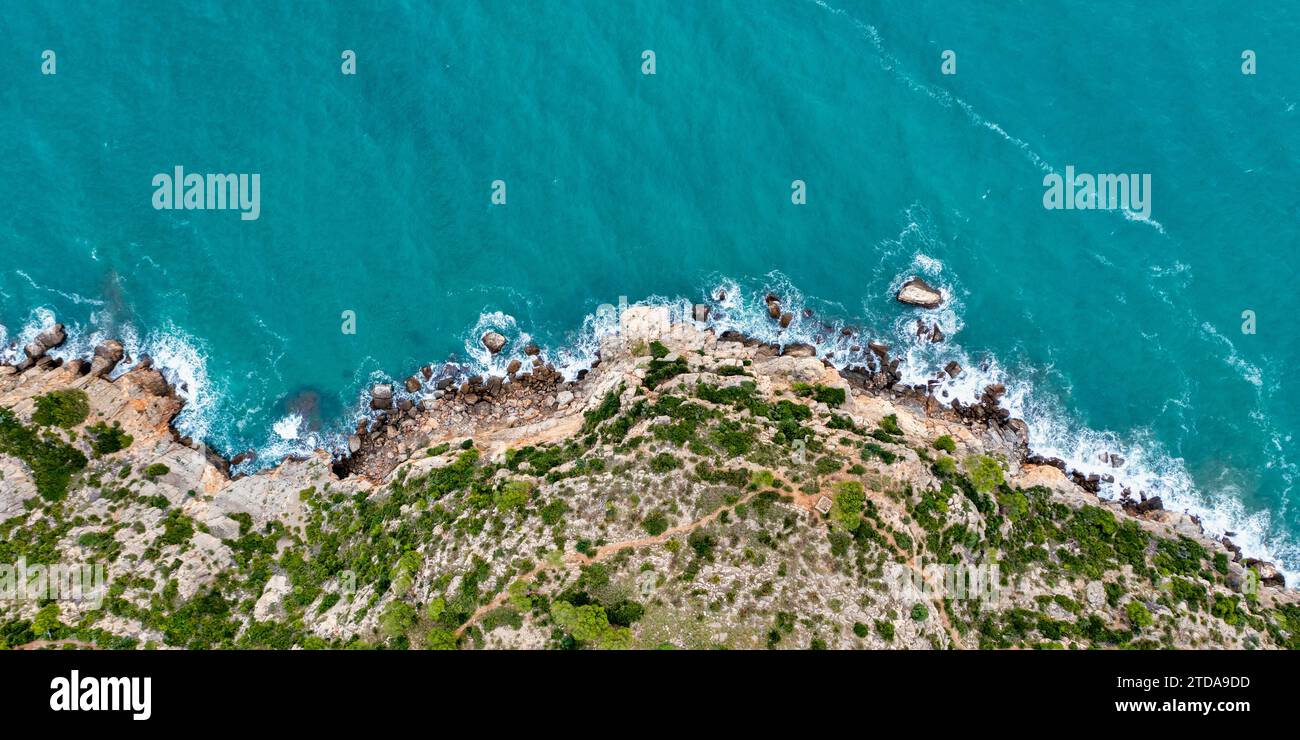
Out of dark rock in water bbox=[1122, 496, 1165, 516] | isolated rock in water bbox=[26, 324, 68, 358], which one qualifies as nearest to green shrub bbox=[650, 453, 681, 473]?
dark rock in water bbox=[1122, 496, 1165, 516]

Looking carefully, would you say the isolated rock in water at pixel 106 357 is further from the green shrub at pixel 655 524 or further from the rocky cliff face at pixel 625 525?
the green shrub at pixel 655 524

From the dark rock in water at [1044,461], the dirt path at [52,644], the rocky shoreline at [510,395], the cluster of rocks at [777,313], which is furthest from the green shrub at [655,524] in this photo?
the dirt path at [52,644]

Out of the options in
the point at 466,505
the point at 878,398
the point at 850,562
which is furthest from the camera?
the point at 878,398

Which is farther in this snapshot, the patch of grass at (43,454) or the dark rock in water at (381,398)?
the dark rock in water at (381,398)

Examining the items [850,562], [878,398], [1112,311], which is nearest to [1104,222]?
[1112,311]

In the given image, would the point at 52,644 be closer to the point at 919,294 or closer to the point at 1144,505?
the point at 919,294

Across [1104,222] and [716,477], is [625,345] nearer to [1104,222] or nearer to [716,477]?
[716,477]

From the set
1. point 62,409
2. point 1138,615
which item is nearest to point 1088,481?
point 1138,615
